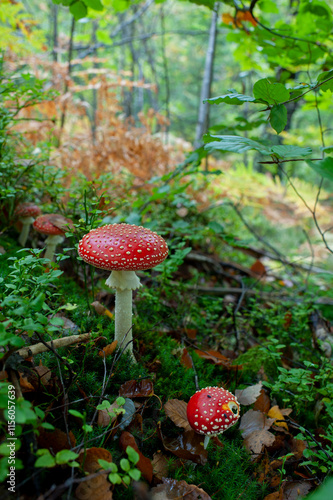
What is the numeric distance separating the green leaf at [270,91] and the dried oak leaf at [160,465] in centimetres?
237

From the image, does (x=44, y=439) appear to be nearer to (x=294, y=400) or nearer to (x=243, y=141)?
(x=243, y=141)

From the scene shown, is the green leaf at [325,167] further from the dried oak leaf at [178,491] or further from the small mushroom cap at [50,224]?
the small mushroom cap at [50,224]

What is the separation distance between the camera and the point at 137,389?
233 centimetres

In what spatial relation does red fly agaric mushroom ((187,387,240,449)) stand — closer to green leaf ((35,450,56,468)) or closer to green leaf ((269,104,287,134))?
green leaf ((35,450,56,468))

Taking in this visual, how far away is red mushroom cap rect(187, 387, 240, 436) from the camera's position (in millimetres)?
1943

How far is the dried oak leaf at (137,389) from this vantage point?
7.38ft

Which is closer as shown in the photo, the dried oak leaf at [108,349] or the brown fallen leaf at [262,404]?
the dried oak leaf at [108,349]

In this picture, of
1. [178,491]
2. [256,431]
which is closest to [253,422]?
[256,431]

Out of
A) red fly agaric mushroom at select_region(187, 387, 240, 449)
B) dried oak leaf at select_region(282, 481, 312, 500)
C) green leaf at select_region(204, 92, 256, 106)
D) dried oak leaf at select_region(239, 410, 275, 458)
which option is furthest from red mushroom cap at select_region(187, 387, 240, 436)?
green leaf at select_region(204, 92, 256, 106)

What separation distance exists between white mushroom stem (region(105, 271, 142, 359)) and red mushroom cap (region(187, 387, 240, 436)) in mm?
688

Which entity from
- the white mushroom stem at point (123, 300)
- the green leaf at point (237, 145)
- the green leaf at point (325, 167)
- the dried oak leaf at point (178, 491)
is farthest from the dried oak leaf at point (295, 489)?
the green leaf at point (237, 145)

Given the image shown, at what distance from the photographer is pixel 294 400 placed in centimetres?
275

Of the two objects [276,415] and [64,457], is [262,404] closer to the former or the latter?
[276,415]

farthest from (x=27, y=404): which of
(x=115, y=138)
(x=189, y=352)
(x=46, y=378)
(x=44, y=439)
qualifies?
(x=115, y=138)
